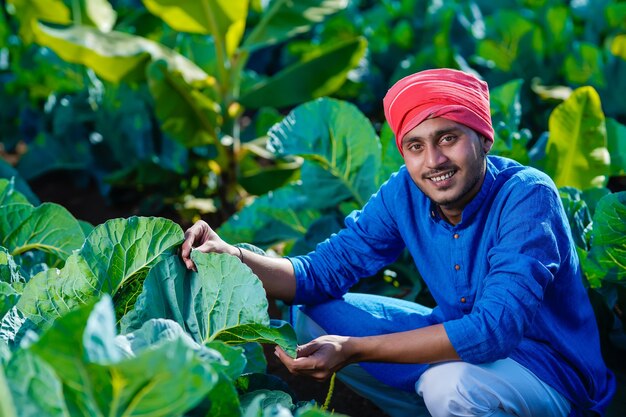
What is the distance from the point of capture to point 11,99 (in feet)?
18.6

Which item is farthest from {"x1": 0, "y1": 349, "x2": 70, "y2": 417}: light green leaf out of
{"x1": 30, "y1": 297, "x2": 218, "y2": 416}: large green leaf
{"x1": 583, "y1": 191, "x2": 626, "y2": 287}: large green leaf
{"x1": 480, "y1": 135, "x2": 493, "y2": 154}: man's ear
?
{"x1": 583, "y1": 191, "x2": 626, "y2": 287}: large green leaf

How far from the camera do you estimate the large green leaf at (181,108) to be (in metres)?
4.05

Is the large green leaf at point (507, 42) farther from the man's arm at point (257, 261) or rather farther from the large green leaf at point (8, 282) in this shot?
the large green leaf at point (8, 282)

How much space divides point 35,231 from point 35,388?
1.17 meters

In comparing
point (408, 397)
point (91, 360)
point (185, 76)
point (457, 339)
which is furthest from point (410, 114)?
point (185, 76)

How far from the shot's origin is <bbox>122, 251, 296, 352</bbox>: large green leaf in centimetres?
206

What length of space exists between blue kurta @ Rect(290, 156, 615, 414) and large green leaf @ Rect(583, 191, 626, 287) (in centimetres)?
26

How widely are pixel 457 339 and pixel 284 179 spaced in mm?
2360

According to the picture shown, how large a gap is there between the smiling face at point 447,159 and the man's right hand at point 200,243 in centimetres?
55

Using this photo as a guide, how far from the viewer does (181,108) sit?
415cm

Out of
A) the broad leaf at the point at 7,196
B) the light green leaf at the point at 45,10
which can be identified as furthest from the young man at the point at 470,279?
the light green leaf at the point at 45,10

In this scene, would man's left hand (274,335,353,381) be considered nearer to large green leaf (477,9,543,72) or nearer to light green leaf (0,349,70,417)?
light green leaf (0,349,70,417)

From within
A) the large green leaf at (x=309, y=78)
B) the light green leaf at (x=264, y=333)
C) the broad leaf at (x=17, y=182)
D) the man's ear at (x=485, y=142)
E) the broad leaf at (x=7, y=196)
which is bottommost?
the broad leaf at (x=17, y=182)

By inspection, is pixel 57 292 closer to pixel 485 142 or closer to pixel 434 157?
pixel 434 157
